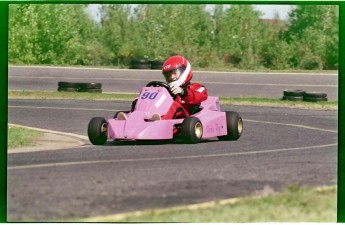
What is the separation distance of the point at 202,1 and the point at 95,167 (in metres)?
2.95

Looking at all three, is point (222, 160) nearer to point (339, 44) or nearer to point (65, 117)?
point (339, 44)

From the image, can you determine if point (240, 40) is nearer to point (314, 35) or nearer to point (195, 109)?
point (314, 35)

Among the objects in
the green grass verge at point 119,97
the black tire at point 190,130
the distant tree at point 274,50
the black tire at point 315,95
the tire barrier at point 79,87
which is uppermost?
the distant tree at point 274,50

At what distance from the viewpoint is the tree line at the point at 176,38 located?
19562 mm

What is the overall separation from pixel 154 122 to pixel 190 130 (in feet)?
1.81

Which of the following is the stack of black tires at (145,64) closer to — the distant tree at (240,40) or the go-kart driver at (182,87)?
the distant tree at (240,40)

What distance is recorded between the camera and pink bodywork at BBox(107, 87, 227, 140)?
48.0 ft

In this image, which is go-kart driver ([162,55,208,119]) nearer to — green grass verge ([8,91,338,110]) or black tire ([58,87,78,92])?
green grass verge ([8,91,338,110])

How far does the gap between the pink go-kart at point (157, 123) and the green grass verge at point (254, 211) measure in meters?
3.85

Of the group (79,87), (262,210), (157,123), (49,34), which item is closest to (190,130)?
(157,123)

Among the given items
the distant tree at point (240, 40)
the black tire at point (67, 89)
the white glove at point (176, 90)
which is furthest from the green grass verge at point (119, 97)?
the white glove at point (176, 90)

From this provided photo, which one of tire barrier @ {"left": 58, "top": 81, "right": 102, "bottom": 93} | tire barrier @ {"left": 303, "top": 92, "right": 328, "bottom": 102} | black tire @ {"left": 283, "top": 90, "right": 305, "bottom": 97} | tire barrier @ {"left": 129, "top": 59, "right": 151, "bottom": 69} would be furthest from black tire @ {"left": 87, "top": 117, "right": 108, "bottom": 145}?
black tire @ {"left": 283, "top": 90, "right": 305, "bottom": 97}

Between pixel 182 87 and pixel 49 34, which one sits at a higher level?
pixel 49 34

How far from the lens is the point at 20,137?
15672mm
